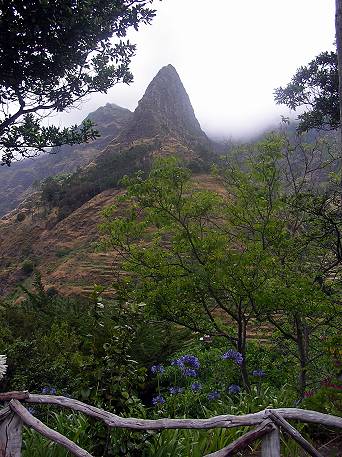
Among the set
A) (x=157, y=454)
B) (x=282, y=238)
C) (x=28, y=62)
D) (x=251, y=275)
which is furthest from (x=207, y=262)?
(x=28, y=62)

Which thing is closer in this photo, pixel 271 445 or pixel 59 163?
pixel 271 445

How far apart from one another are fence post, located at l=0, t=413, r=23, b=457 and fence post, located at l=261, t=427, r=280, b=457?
1323mm

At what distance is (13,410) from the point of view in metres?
2.37

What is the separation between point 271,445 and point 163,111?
191 feet

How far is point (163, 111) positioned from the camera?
57.7m

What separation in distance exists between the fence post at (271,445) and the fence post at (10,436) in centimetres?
132

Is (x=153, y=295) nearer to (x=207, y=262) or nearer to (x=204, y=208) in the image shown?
(x=207, y=262)

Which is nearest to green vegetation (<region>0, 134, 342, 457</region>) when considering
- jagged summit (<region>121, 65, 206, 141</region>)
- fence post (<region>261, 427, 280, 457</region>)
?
fence post (<region>261, 427, 280, 457</region>)

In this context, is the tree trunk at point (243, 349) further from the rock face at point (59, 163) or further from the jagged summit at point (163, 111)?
the rock face at point (59, 163)

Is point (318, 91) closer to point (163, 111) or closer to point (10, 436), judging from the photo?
point (10, 436)

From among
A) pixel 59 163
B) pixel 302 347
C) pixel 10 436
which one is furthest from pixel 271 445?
pixel 59 163

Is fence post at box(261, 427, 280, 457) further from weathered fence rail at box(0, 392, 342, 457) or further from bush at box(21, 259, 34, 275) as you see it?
bush at box(21, 259, 34, 275)

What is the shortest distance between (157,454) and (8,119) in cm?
461

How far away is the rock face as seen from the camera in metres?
82.6
